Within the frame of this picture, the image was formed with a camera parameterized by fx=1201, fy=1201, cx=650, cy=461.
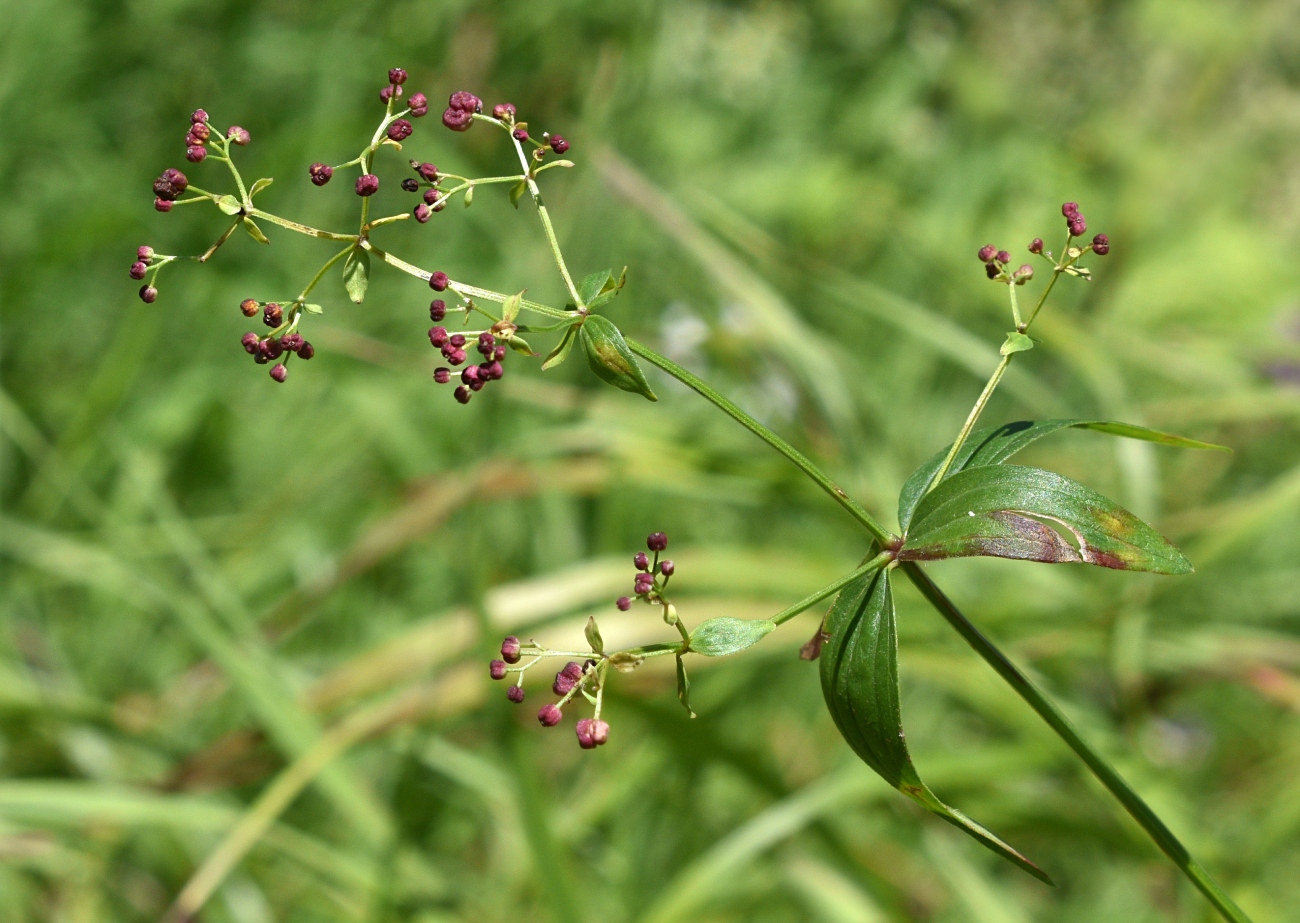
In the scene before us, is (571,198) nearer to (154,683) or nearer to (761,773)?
(154,683)

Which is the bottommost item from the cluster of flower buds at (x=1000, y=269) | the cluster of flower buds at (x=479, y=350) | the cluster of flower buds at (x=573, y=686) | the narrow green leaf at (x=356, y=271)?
the cluster of flower buds at (x=573, y=686)

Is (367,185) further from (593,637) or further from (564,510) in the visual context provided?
(564,510)

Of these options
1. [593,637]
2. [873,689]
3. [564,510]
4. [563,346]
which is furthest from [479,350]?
[564,510]

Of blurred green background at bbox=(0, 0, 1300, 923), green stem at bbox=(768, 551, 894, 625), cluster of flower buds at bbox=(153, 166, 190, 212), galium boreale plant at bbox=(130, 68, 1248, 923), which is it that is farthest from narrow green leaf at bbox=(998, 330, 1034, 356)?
blurred green background at bbox=(0, 0, 1300, 923)

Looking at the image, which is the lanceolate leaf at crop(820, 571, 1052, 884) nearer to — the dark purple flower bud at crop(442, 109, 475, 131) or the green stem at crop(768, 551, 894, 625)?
the green stem at crop(768, 551, 894, 625)

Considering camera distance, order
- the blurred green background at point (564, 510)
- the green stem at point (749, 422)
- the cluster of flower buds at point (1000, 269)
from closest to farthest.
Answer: the green stem at point (749, 422) < the cluster of flower buds at point (1000, 269) < the blurred green background at point (564, 510)

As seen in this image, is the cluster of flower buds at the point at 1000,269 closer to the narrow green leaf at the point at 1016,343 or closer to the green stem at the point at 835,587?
the narrow green leaf at the point at 1016,343

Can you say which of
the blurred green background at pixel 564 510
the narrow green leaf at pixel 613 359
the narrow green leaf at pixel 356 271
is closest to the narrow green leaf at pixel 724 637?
the narrow green leaf at pixel 613 359
